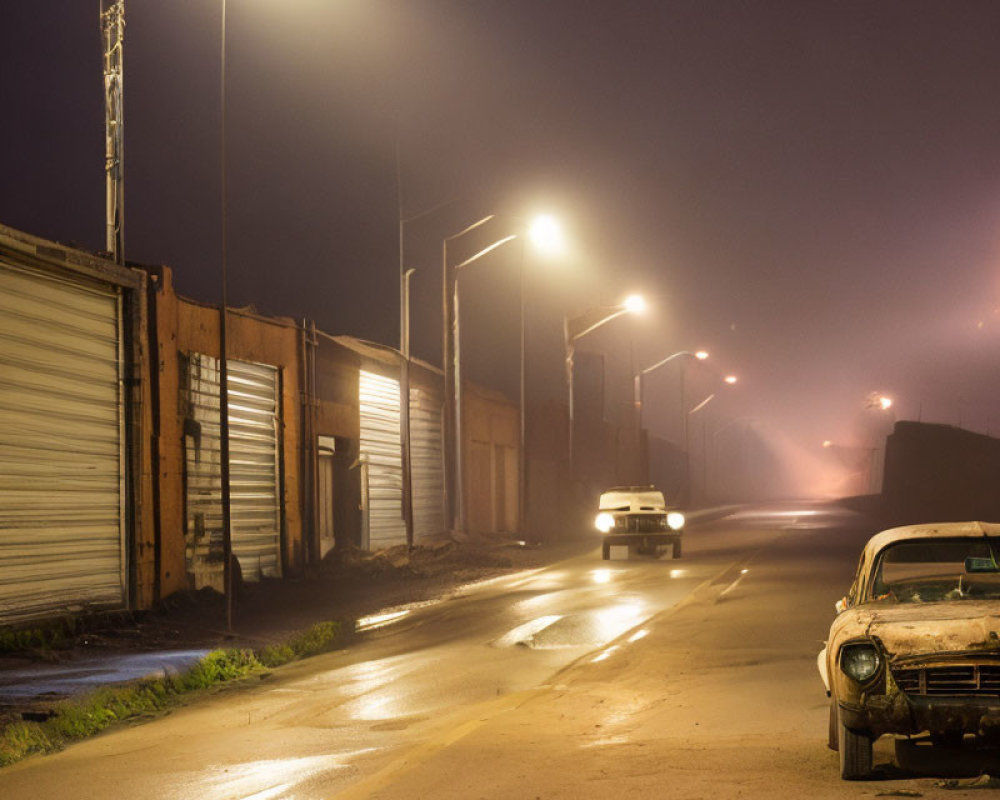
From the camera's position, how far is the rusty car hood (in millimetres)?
7254

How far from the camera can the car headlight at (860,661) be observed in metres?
7.46

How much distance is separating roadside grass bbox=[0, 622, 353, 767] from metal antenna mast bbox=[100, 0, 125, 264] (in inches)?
261

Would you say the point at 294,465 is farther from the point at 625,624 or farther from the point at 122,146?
the point at 625,624

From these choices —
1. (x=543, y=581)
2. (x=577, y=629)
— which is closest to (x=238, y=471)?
(x=543, y=581)

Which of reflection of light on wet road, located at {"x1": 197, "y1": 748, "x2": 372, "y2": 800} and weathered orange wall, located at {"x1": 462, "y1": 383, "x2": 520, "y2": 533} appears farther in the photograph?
weathered orange wall, located at {"x1": 462, "y1": 383, "x2": 520, "y2": 533}

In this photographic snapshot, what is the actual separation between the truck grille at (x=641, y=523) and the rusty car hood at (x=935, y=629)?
1002 inches

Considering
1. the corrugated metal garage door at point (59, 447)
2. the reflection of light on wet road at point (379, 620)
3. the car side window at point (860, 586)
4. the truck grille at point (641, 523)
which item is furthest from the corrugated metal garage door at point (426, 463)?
the car side window at point (860, 586)

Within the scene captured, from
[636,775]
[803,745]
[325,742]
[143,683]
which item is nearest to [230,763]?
[325,742]

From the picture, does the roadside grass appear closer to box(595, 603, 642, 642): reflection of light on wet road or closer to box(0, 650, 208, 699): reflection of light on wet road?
box(0, 650, 208, 699): reflection of light on wet road

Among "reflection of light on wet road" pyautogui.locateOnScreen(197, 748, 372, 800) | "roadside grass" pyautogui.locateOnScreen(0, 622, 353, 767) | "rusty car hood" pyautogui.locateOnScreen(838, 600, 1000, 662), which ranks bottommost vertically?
"roadside grass" pyautogui.locateOnScreen(0, 622, 353, 767)

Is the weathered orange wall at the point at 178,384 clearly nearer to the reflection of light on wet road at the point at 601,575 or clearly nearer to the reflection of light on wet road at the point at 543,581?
the reflection of light on wet road at the point at 543,581

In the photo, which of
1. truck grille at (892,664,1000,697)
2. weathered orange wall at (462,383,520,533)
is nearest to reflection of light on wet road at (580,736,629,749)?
truck grille at (892,664,1000,697)

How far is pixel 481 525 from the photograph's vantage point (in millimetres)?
49781

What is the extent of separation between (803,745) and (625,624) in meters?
9.07
